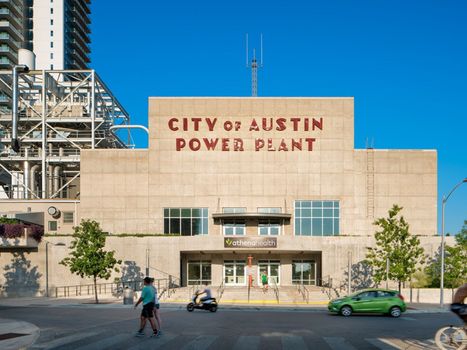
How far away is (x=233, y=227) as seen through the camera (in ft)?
181

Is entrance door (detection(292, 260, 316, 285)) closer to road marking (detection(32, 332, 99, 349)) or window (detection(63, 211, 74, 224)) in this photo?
window (detection(63, 211, 74, 224))

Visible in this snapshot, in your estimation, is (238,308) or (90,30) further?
(90,30)

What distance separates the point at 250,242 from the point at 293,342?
108ft

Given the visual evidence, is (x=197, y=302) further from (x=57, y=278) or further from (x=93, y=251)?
(x=57, y=278)

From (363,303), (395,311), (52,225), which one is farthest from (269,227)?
(395,311)

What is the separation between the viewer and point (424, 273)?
4644 cm

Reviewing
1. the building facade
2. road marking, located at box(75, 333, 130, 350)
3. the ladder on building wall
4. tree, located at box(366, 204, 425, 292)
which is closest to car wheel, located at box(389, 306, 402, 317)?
tree, located at box(366, 204, 425, 292)

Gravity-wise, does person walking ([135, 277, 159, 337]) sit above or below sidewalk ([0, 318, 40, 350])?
above

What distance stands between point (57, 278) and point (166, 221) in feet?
38.5

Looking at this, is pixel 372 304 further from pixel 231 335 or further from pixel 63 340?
pixel 63 340

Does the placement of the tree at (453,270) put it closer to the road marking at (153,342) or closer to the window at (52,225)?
Answer: the road marking at (153,342)

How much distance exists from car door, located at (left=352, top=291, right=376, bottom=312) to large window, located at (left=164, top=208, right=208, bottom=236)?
27.1 m

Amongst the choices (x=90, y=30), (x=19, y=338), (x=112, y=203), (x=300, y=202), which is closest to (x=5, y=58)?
(x=90, y=30)

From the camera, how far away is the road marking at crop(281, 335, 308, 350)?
15508 mm
